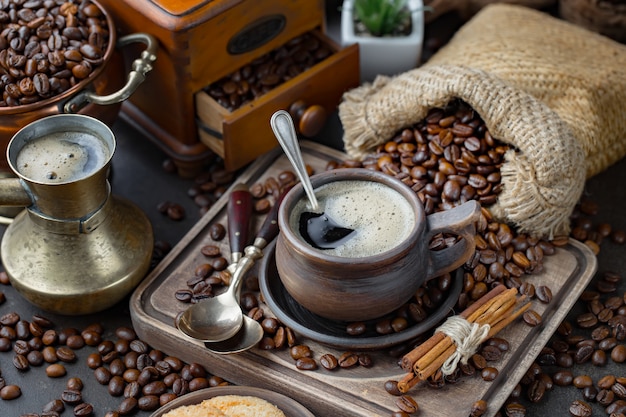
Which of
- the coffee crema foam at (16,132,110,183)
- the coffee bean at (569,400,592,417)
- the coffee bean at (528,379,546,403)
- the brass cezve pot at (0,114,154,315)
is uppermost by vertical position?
the coffee crema foam at (16,132,110,183)

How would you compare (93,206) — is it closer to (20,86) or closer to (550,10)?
(20,86)

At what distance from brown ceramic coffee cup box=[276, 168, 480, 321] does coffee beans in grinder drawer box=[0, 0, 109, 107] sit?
2.27ft

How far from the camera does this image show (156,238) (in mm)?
2414

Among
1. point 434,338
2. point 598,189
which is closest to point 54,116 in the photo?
point 434,338

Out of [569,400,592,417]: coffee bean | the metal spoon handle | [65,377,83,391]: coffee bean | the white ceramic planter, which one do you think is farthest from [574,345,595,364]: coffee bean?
[65,377,83,391]: coffee bean

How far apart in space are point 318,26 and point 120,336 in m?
1.11

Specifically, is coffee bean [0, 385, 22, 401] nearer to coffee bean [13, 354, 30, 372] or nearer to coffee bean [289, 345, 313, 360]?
coffee bean [13, 354, 30, 372]

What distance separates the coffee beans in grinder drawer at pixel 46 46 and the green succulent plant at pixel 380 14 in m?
0.83

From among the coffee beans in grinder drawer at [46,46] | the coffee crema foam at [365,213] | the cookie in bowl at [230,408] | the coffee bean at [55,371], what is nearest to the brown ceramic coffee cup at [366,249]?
the coffee crema foam at [365,213]

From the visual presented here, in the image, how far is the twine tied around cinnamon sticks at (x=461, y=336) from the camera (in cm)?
188

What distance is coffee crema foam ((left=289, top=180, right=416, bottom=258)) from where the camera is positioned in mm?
1862

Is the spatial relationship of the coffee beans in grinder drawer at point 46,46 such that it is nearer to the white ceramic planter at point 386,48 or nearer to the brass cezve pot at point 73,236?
the brass cezve pot at point 73,236

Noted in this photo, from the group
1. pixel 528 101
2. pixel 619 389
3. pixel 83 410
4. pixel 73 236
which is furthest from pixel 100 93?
pixel 619 389

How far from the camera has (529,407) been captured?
2.03m
